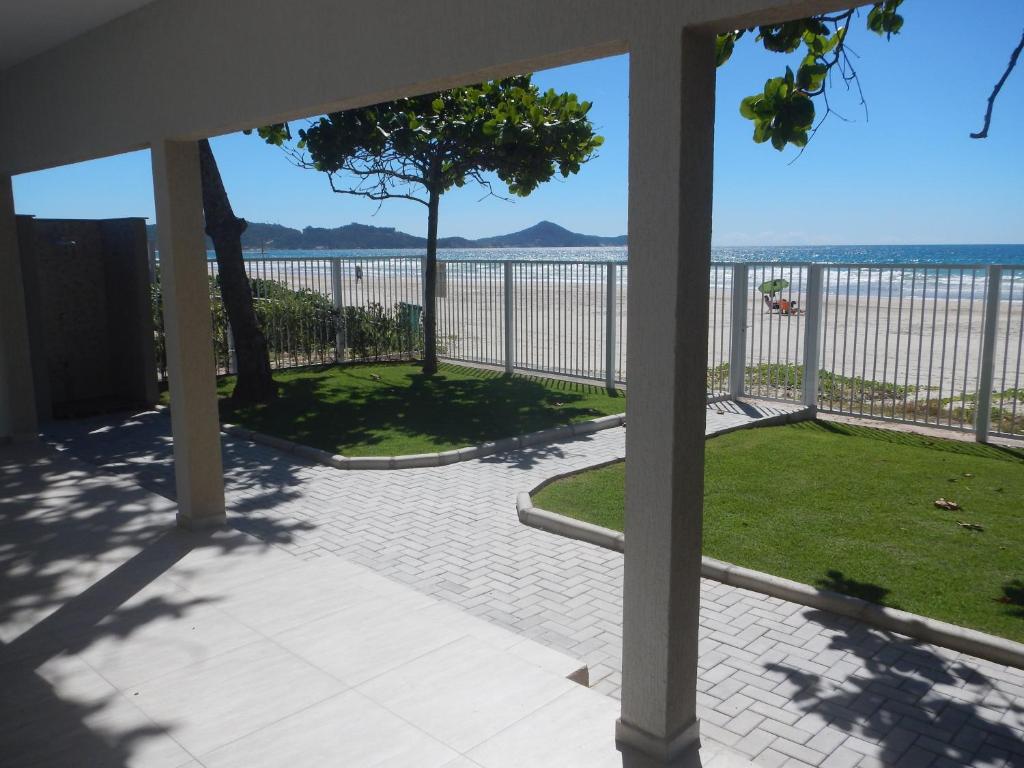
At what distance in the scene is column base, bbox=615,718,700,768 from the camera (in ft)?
10.6

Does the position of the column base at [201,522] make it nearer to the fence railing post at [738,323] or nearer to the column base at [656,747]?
the column base at [656,747]

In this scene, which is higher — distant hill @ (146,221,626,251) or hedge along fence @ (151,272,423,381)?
distant hill @ (146,221,626,251)

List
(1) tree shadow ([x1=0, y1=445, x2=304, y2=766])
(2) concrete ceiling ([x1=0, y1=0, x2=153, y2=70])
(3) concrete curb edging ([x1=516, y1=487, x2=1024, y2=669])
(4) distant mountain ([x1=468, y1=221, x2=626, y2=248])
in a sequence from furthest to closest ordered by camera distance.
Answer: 1. (4) distant mountain ([x1=468, y1=221, x2=626, y2=248])
2. (2) concrete ceiling ([x1=0, y1=0, x2=153, y2=70])
3. (3) concrete curb edging ([x1=516, y1=487, x2=1024, y2=669])
4. (1) tree shadow ([x1=0, y1=445, x2=304, y2=766])

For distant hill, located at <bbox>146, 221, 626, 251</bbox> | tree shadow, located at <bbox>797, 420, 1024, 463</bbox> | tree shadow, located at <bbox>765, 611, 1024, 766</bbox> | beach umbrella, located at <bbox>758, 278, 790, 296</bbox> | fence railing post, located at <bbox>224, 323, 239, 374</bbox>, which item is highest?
distant hill, located at <bbox>146, 221, 626, 251</bbox>

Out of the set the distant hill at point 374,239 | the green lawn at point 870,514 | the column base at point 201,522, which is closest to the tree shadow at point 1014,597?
the green lawn at point 870,514

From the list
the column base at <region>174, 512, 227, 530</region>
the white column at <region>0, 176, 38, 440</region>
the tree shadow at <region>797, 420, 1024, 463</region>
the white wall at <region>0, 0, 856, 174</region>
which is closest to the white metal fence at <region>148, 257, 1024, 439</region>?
the tree shadow at <region>797, 420, 1024, 463</region>

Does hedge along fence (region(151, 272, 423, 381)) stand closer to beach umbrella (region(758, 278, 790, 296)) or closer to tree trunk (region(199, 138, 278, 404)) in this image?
tree trunk (region(199, 138, 278, 404))

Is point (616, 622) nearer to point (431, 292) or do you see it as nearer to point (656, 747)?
point (656, 747)

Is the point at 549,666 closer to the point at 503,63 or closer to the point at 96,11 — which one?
the point at 503,63

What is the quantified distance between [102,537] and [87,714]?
2.68m

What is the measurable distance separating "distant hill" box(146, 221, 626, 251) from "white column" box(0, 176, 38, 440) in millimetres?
66580

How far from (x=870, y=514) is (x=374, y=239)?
332 ft

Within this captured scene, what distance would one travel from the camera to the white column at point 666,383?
9.32 ft

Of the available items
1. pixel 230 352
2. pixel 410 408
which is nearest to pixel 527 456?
pixel 410 408
